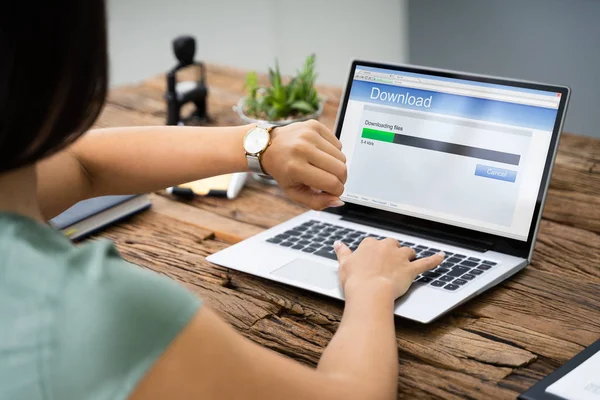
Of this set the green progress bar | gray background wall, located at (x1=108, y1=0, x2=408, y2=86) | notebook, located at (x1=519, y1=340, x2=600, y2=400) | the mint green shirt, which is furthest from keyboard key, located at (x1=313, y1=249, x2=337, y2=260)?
gray background wall, located at (x1=108, y1=0, x2=408, y2=86)

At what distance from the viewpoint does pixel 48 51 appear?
614mm

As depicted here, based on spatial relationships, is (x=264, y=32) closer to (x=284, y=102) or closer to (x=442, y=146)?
(x=284, y=102)

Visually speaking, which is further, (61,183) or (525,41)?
(525,41)

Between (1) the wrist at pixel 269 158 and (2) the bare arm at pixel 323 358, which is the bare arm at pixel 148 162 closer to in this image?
(1) the wrist at pixel 269 158

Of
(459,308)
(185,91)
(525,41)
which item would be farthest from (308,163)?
(525,41)

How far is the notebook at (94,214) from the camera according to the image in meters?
1.28

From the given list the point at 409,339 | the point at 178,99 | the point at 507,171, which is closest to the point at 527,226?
the point at 507,171

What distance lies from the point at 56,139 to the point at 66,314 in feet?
0.54

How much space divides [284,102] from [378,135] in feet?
1.22

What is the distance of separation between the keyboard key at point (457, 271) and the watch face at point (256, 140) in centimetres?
34

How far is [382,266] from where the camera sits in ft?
3.35

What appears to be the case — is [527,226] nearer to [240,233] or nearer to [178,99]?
[240,233]

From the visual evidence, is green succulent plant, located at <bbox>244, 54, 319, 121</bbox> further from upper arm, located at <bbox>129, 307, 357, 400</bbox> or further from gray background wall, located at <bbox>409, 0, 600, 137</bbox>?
gray background wall, located at <bbox>409, 0, 600, 137</bbox>

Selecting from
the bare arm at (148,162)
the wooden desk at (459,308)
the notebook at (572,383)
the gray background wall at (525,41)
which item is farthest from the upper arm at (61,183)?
the gray background wall at (525,41)
